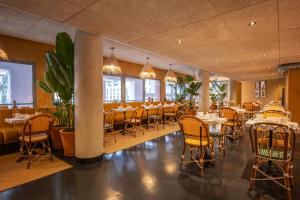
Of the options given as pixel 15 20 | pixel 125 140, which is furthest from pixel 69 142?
pixel 15 20

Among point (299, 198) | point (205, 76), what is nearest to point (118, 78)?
point (205, 76)

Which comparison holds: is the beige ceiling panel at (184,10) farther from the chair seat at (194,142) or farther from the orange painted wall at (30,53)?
the orange painted wall at (30,53)

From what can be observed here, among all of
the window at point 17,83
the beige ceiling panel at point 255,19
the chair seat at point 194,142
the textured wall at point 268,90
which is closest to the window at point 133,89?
the window at point 17,83

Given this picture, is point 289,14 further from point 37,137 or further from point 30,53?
point 30,53

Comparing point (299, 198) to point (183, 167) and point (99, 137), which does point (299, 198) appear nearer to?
point (183, 167)

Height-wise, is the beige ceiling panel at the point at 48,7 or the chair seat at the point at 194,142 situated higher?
the beige ceiling panel at the point at 48,7

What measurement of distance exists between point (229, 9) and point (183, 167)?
2882 millimetres

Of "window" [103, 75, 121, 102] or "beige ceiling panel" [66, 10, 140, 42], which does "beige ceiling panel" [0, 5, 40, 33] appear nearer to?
"beige ceiling panel" [66, 10, 140, 42]

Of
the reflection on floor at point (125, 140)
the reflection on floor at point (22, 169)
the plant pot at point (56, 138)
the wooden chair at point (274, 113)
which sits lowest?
the reflection on floor at point (22, 169)

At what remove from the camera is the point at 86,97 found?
370 centimetres

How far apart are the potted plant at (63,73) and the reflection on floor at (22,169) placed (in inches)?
19.1

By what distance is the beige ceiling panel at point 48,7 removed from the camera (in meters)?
2.61

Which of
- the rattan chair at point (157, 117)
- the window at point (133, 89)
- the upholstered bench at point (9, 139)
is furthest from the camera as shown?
the window at point (133, 89)

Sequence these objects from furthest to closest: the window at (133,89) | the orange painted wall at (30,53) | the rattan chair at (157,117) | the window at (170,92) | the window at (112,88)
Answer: the window at (170,92) → the window at (133,89) → the window at (112,88) → the rattan chair at (157,117) → the orange painted wall at (30,53)
